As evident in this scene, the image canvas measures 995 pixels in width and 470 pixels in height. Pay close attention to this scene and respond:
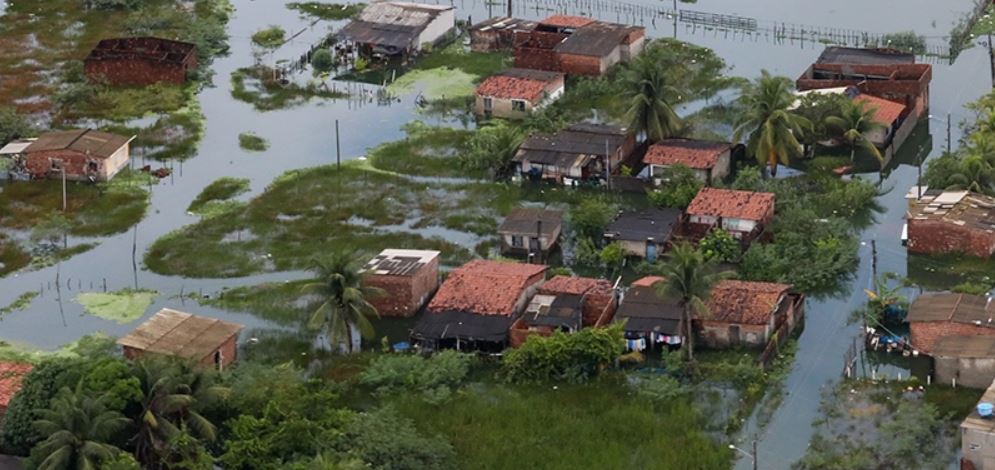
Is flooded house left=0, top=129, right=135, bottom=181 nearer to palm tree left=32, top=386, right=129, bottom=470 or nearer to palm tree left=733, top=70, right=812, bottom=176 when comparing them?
palm tree left=32, top=386, right=129, bottom=470

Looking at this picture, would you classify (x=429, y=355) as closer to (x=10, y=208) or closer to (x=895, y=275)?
(x=895, y=275)

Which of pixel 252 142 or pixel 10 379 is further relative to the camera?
pixel 252 142

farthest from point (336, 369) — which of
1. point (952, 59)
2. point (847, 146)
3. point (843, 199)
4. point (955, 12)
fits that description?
point (955, 12)

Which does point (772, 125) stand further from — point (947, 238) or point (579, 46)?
point (579, 46)

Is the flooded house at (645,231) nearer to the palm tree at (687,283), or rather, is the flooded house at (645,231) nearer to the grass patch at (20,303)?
the palm tree at (687,283)

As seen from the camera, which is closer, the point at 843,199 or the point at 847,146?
the point at 843,199

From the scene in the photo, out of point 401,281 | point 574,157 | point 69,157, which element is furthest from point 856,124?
point 69,157
